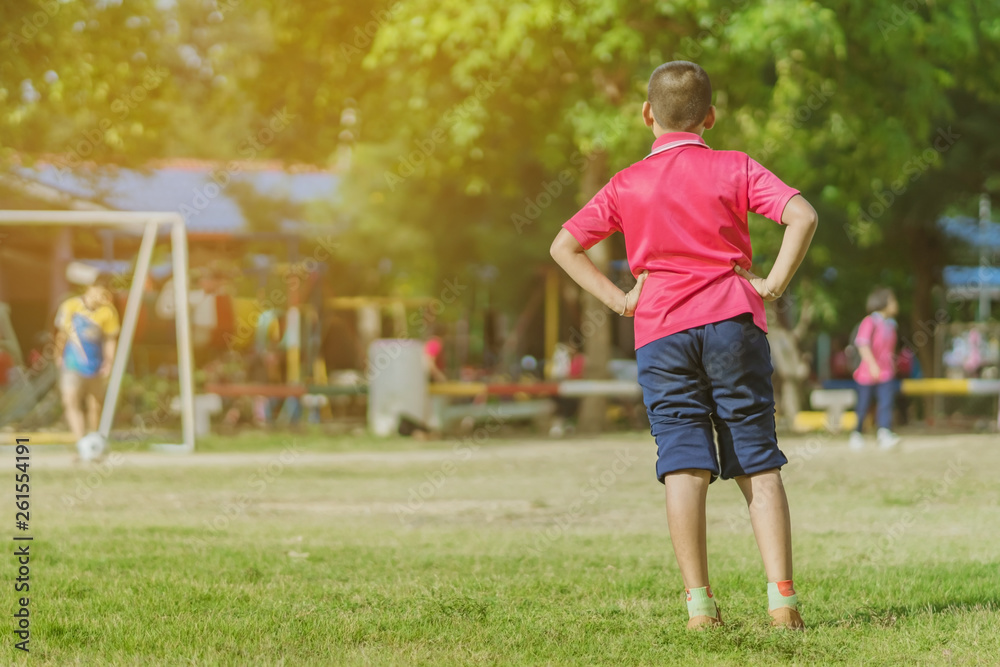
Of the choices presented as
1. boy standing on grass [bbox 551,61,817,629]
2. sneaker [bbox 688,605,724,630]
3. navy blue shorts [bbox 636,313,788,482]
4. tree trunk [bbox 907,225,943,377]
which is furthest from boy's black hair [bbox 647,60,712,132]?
tree trunk [bbox 907,225,943,377]

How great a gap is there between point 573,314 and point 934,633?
2095cm

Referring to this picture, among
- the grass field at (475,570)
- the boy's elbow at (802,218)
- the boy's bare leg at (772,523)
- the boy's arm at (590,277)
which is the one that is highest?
the boy's elbow at (802,218)

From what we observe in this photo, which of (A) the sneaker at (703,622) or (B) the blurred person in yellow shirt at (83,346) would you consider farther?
(B) the blurred person in yellow shirt at (83,346)

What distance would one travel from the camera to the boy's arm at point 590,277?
4.11m

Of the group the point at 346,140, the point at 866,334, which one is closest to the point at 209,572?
the point at 866,334

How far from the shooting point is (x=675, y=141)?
13.7 ft

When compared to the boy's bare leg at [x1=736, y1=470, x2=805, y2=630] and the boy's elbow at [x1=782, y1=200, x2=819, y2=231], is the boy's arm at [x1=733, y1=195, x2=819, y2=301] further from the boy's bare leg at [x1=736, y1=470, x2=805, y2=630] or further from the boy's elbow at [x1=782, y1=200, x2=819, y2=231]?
the boy's bare leg at [x1=736, y1=470, x2=805, y2=630]

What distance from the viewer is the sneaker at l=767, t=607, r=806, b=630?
13.2 ft

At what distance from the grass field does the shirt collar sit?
149cm

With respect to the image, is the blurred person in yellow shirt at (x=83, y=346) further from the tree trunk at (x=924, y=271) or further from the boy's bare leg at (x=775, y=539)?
the tree trunk at (x=924, y=271)

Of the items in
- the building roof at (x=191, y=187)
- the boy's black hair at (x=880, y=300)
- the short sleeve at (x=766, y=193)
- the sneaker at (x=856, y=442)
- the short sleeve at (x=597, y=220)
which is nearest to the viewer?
the short sleeve at (x=766, y=193)

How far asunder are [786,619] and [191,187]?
2509 cm

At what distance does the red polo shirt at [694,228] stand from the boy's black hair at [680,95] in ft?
0.20

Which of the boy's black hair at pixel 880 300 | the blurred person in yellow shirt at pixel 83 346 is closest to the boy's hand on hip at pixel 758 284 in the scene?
the blurred person in yellow shirt at pixel 83 346
